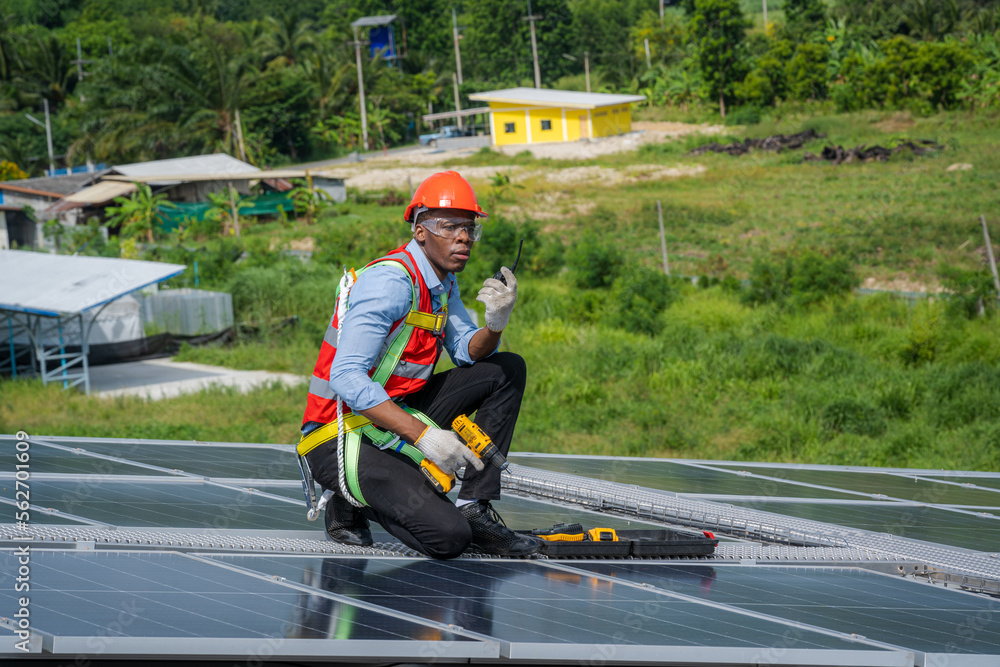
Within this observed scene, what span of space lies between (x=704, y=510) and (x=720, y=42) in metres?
47.5

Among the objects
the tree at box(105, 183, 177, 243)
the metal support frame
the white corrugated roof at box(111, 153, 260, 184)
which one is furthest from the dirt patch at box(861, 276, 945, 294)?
the white corrugated roof at box(111, 153, 260, 184)

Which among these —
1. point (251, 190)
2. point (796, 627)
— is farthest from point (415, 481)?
point (251, 190)

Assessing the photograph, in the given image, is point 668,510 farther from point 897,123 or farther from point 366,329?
point 897,123

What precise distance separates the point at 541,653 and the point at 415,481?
1.26 metres

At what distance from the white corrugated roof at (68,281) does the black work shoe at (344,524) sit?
10.4 m

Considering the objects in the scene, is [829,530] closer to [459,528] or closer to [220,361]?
[459,528]

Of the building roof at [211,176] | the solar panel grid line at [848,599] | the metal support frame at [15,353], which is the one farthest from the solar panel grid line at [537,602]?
the building roof at [211,176]

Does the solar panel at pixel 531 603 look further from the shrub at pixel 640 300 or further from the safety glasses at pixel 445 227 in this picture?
the shrub at pixel 640 300

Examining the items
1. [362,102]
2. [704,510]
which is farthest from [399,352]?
[362,102]

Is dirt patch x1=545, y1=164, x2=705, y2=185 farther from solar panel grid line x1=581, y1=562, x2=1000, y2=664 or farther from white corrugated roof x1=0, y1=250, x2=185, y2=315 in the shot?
solar panel grid line x1=581, y1=562, x2=1000, y2=664

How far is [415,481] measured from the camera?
3967 millimetres

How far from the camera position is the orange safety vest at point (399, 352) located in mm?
4113

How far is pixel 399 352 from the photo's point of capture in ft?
13.6

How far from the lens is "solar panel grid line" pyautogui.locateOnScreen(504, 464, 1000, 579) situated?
13.5 ft
